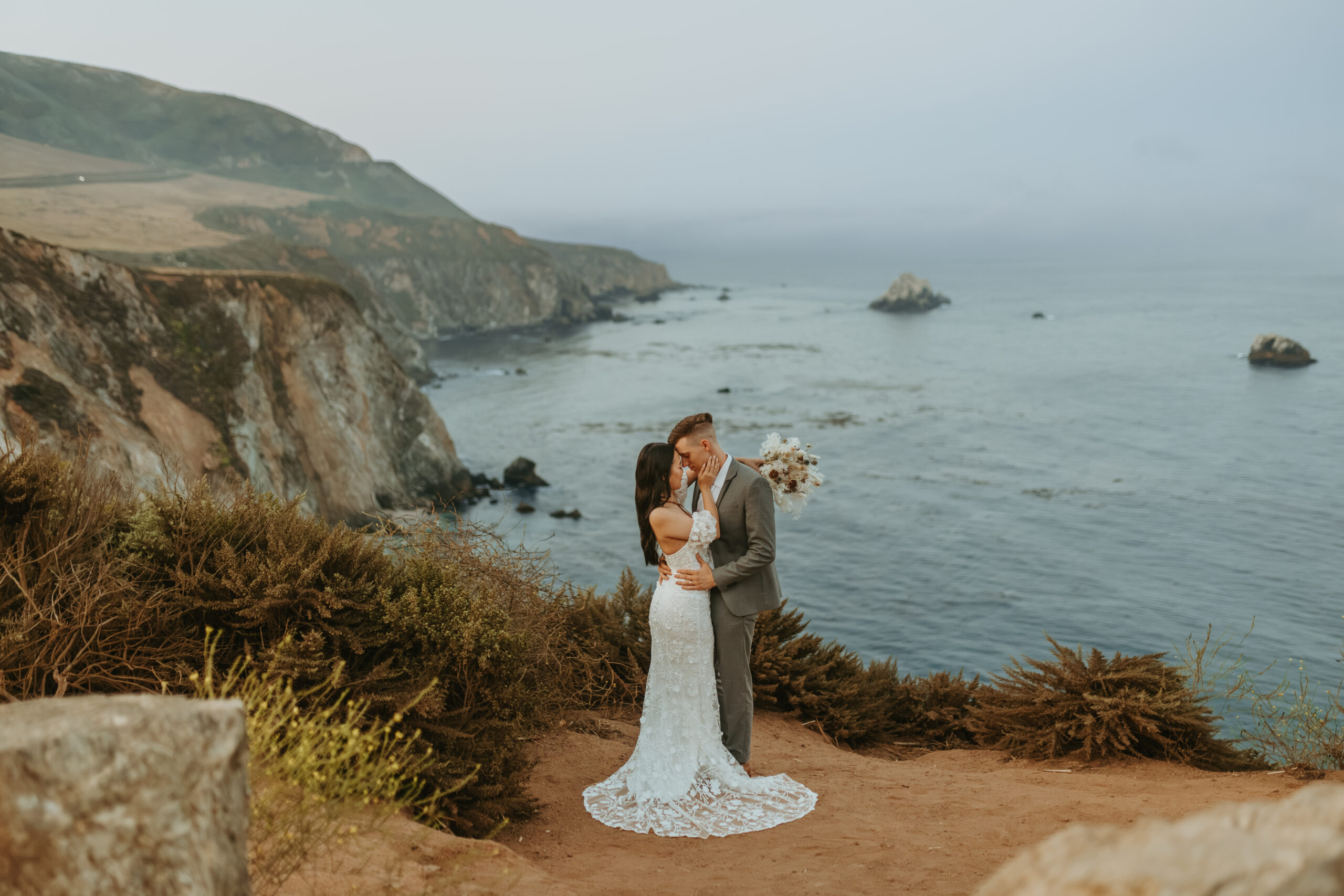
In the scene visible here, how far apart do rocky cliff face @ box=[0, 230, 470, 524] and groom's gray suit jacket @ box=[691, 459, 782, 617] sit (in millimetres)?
11030

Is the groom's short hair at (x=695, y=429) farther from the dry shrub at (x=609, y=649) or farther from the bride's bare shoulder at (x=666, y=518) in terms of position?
the dry shrub at (x=609, y=649)

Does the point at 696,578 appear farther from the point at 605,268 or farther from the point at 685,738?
the point at 605,268

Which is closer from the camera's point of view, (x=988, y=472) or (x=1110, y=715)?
(x=1110, y=715)

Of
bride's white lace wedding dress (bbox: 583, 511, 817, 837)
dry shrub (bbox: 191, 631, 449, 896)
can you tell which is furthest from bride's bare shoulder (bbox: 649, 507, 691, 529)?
dry shrub (bbox: 191, 631, 449, 896)

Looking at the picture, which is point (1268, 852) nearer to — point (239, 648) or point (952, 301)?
point (239, 648)

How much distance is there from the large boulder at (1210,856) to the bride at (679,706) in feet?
15.2

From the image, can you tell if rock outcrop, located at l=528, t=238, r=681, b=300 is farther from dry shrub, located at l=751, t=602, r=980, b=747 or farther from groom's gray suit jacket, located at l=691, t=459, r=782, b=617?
groom's gray suit jacket, located at l=691, t=459, r=782, b=617

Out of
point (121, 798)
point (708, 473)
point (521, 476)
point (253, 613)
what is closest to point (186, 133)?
point (521, 476)

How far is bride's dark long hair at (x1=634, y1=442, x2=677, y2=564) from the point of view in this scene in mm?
6629

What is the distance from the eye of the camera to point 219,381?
26469 mm

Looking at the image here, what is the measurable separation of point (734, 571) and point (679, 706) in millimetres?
1198

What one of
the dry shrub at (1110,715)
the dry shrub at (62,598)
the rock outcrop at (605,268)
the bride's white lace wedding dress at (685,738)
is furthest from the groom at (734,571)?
the rock outcrop at (605,268)

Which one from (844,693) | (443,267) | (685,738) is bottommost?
(844,693)

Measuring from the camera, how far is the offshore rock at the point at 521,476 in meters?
39.3
